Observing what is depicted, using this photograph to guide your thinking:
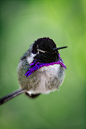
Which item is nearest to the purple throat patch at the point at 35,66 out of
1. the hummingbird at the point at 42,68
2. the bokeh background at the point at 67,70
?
the hummingbird at the point at 42,68

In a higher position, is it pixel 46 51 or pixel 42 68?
pixel 46 51

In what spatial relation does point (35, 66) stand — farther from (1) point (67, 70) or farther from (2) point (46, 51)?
(1) point (67, 70)

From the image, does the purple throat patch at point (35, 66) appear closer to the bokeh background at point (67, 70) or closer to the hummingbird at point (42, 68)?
the hummingbird at point (42, 68)

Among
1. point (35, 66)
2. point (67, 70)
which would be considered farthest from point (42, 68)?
point (67, 70)

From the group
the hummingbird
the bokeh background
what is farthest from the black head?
the bokeh background

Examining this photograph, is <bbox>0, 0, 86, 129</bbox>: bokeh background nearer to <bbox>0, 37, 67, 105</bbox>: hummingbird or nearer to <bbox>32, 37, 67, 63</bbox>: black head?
<bbox>0, 37, 67, 105</bbox>: hummingbird

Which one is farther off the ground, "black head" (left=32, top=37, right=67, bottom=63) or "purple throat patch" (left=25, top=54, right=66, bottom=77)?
"black head" (left=32, top=37, right=67, bottom=63)
